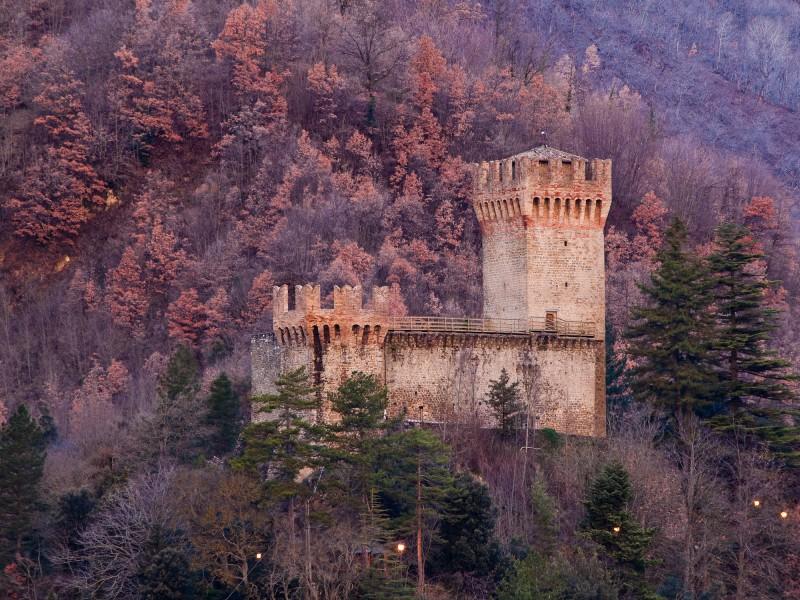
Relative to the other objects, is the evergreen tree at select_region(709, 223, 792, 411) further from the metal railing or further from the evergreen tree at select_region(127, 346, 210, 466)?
the evergreen tree at select_region(127, 346, 210, 466)

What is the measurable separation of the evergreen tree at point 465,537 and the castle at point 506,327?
4.47 m

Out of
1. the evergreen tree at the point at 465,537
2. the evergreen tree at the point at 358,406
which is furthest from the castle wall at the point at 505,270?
the evergreen tree at the point at 465,537

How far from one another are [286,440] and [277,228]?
85.7 feet

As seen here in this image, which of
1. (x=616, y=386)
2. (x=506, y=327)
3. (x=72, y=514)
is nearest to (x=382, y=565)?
(x=506, y=327)

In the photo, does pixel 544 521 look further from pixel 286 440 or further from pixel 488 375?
pixel 286 440

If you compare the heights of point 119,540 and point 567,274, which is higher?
point 567,274

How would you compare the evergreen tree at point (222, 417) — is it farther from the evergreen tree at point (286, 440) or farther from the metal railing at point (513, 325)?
the evergreen tree at point (286, 440)

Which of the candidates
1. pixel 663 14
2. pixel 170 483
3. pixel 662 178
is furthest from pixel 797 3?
Answer: pixel 170 483

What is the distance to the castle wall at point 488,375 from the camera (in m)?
50.2

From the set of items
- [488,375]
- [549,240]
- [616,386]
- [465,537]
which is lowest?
[465,537]

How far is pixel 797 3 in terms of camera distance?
141 meters

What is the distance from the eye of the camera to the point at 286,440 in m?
46.7

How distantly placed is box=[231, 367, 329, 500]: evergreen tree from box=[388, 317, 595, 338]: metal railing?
217 inches

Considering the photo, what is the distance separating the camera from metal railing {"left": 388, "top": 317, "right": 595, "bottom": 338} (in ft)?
169
